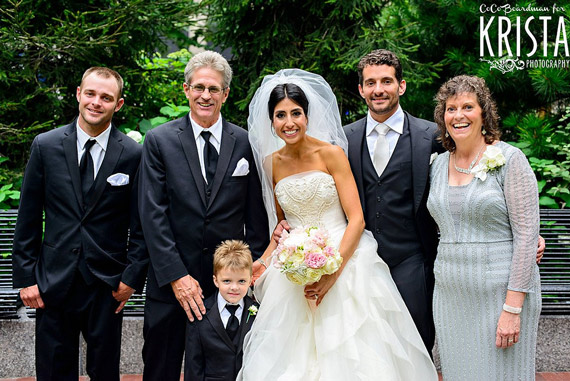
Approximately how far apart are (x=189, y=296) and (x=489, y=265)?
1815 millimetres

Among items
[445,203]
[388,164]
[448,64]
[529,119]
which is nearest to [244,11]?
[448,64]

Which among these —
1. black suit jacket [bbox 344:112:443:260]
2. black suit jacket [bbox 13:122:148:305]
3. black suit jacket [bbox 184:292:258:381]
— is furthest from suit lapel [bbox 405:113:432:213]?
black suit jacket [bbox 13:122:148:305]

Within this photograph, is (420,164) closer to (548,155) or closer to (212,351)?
(212,351)

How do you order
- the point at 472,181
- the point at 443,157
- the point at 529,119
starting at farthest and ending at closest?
the point at 529,119, the point at 443,157, the point at 472,181

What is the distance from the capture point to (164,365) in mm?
4039

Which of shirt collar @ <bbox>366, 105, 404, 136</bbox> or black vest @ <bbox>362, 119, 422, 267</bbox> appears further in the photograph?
shirt collar @ <bbox>366, 105, 404, 136</bbox>

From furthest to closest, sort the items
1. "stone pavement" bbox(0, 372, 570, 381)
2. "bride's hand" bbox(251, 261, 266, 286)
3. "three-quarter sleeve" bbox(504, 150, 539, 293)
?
"stone pavement" bbox(0, 372, 570, 381) → "bride's hand" bbox(251, 261, 266, 286) → "three-quarter sleeve" bbox(504, 150, 539, 293)

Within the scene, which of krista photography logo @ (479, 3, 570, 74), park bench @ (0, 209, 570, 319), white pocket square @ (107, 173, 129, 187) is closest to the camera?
white pocket square @ (107, 173, 129, 187)

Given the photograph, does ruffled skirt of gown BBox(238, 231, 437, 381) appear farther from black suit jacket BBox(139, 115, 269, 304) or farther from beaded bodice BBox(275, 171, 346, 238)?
black suit jacket BBox(139, 115, 269, 304)

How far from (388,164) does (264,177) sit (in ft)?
2.72

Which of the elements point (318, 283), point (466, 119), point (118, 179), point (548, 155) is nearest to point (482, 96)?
point (466, 119)

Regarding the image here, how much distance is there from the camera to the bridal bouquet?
365cm

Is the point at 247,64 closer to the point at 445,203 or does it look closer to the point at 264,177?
the point at 264,177

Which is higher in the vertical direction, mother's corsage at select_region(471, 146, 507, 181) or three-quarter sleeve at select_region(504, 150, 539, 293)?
mother's corsage at select_region(471, 146, 507, 181)
